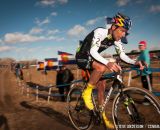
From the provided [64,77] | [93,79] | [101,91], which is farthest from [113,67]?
[64,77]

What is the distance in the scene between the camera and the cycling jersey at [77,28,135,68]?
436 cm

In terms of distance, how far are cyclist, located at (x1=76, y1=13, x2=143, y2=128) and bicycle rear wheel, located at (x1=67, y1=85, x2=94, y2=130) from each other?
57 cm

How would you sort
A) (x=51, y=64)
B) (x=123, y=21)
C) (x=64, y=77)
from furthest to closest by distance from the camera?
(x=51, y=64), (x=64, y=77), (x=123, y=21)

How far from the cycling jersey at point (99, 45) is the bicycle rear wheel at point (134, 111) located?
0.72m

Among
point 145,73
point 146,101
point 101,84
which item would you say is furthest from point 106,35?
point 145,73

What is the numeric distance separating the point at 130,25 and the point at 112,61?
723mm

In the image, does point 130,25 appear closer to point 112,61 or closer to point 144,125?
point 112,61

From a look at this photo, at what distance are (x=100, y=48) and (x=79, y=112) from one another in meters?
1.75

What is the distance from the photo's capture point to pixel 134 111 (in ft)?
13.0

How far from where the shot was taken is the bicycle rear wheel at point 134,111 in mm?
3702

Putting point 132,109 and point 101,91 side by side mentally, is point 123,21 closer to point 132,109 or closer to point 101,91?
point 132,109

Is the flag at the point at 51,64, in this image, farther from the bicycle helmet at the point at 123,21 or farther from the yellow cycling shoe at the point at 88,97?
the bicycle helmet at the point at 123,21

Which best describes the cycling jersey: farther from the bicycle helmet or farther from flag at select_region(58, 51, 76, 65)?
flag at select_region(58, 51, 76, 65)

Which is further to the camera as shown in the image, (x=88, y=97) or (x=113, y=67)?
(x=88, y=97)
